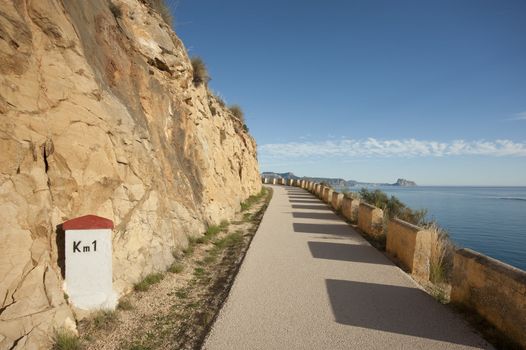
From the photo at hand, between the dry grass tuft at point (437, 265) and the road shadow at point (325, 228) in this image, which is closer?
the dry grass tuft at point (437, 265)

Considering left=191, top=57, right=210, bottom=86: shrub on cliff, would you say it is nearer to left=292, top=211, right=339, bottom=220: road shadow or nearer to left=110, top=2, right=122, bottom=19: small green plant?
left=110, top=2, right=122, bottom=19: small green plant

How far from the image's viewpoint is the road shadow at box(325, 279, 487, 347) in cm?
432

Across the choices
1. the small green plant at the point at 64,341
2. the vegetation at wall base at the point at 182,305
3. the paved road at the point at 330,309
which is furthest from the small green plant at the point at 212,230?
the small green plant at the point at 64,341

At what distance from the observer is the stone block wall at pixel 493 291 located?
3.99 meters

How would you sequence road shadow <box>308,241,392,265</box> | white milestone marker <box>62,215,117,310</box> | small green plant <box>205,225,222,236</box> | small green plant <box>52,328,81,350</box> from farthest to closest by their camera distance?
small green plant <box>205,225,222,236</box>
road shadow <box>308,241,392,265</box>
white milestone marker <box>62,215,117,310</box>
small green plant <box>52,328,81,350</box>

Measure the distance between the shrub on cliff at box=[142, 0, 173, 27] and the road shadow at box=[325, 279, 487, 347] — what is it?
10784 millimetres

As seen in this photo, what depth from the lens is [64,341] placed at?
3801 millimetres

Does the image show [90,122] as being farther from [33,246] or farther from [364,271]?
[364,271]

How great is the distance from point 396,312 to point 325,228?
6.89 m

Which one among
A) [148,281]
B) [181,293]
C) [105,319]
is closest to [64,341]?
[105,319]

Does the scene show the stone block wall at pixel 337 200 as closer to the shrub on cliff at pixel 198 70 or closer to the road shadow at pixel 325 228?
the road shadow at pixel 325 228

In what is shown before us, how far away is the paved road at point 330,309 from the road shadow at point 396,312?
1 centimetres

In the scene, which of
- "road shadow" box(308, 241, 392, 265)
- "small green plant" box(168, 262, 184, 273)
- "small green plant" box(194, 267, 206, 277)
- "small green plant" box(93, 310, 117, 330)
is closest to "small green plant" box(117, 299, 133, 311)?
"small green plant" box(93, 310, 117, 330)

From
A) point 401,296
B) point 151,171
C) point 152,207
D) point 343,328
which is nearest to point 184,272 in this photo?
point 152,207
